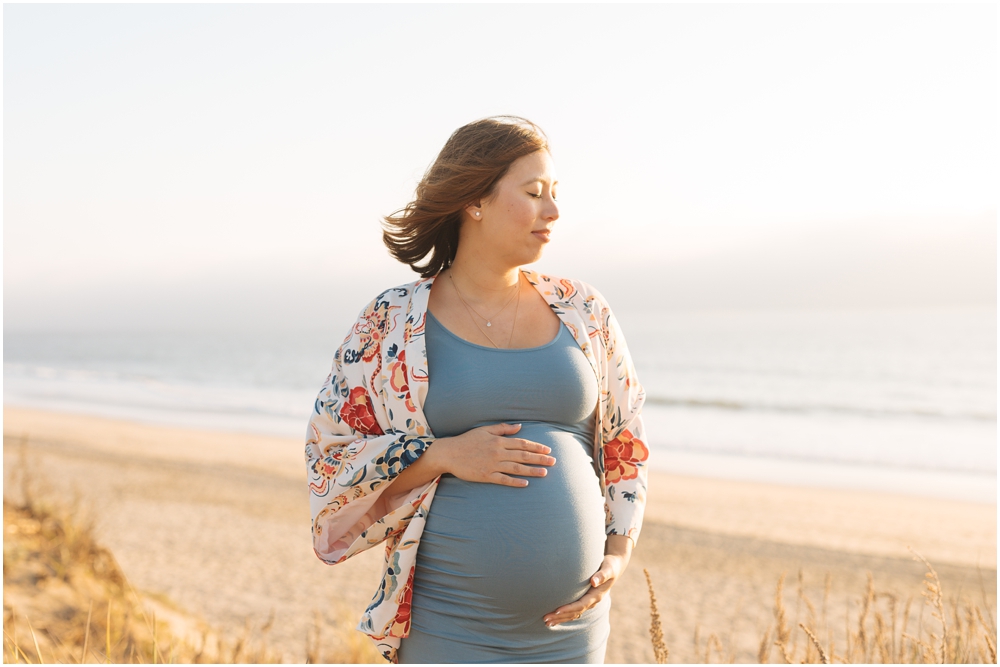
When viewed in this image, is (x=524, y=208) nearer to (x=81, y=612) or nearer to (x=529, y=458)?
(x=529, y=458)

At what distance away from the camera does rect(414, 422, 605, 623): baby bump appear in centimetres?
209

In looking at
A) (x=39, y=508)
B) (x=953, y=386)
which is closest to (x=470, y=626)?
(x=39, y=508)

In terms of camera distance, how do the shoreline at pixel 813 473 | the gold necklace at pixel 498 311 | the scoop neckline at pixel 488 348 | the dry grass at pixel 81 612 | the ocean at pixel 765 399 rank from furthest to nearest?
the ocean at pixel 765 399 → the shoreline at pixel 813 473 → the dry grass at pixel 81 612 → the gold necklace at pixel 498 311 → the scoop neckline at pixel 488 348

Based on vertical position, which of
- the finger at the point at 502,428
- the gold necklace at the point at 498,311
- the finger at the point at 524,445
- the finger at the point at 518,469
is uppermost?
the gold necklace at the point at 498,311

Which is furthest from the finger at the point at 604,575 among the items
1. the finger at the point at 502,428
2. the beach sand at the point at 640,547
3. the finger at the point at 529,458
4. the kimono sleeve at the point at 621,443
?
the beach sand at the point at 640,547

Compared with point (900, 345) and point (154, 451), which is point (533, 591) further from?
point (900, 345)

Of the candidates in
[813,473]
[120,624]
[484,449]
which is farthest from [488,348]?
[813,473]

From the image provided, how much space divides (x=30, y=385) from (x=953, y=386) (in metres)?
35.0

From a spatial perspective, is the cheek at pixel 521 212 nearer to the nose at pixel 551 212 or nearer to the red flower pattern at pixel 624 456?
the nose at pixel 551 212

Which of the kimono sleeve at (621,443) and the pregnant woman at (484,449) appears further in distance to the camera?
the kimono sleeve at (621,443)

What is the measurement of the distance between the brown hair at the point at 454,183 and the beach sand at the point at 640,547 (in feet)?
8.52

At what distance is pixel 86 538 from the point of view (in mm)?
5422

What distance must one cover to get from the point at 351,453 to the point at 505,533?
1.68 feet

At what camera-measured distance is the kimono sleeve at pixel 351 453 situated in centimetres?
216
